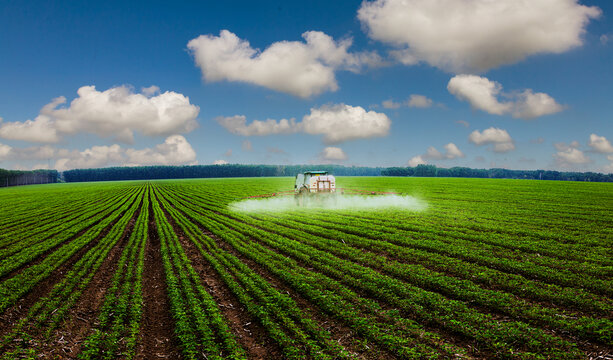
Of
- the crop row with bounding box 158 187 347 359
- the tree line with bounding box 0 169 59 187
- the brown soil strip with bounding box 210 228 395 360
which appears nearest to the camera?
the brown soil strip with bounding box 210 228 395 360

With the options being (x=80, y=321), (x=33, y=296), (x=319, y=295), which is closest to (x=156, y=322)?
(x=80, y=321)

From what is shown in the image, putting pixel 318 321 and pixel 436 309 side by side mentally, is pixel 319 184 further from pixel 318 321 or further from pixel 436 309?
pixel 318 321

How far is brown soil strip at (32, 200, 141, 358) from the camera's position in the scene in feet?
22.9

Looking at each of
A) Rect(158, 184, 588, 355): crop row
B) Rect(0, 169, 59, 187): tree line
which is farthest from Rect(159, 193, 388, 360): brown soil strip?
Rect(0, 169, 59, 187): tree line

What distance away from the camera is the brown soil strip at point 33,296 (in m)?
8.40

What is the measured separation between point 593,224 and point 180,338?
23.0 m

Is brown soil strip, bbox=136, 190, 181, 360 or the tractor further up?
the tractor

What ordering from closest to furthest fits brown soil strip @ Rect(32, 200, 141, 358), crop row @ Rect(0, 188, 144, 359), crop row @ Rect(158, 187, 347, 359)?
crop row @ Rect(158, 187, 347, 359) < brown soil strip @ Rect(32, 200, 141, 358) < crop row @ Rect(0, 188, 144, 359)

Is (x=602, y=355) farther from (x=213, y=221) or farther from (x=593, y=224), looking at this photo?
(x=213, y=221)

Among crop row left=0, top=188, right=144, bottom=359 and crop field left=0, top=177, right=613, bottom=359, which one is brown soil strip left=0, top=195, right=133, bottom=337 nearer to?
crop field left=0, top=177, right=613, bottom=359

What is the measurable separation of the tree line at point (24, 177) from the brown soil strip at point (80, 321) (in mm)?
181935

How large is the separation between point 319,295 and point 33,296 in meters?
9.24

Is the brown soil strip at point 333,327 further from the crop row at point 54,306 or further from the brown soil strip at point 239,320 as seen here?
the crop row at point 54,306

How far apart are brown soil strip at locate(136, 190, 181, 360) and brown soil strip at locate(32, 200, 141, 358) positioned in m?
1.22
